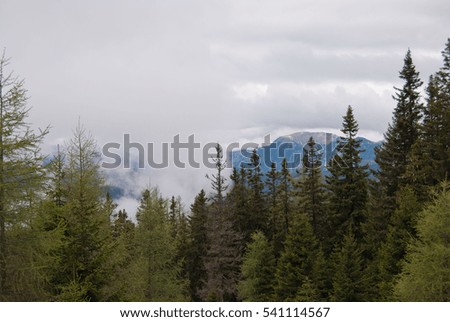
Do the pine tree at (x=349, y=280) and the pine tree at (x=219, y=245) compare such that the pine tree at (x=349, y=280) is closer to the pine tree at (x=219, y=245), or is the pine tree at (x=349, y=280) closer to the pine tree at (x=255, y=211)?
the pine tree at (x=219, y=245)

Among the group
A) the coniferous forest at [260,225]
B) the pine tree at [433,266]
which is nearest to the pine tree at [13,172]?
the coniferous forest at [260,225]

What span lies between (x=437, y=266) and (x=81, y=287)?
15.0 metres

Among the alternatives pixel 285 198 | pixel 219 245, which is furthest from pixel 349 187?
pixel 219 245

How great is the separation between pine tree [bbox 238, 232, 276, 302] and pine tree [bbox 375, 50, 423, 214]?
13.5 meters

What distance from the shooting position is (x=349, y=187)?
138 ft

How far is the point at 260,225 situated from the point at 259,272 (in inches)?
430

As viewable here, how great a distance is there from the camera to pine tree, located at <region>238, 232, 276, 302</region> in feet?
145

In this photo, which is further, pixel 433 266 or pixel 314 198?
pixel 314 198

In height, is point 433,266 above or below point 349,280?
above

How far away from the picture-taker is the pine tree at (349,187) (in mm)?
41938

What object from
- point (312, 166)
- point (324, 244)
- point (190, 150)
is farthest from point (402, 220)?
point (190, 150)

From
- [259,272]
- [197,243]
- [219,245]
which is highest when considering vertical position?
[219,245]

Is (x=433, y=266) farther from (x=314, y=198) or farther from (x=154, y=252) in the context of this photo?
(x=314, y=198)
